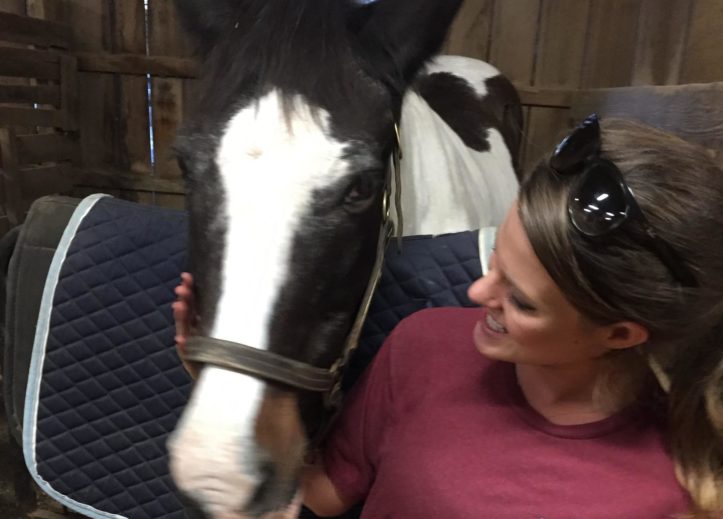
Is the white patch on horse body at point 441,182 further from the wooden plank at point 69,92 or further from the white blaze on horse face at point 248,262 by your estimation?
the wooden plank at point 69,92

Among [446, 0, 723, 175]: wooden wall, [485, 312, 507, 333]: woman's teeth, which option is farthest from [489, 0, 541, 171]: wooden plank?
[485, 312, 507, 333]: woman's teeth

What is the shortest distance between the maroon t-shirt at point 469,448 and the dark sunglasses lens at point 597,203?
0.69 ft

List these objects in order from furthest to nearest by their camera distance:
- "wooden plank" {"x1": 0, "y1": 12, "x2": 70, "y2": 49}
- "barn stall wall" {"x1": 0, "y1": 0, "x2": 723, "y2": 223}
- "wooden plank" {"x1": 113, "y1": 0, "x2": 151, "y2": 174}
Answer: "wooden plank" {"x1": 113, "y1": 0, "x2": 151, "y2": 174}, "barn stall wall" {"x1": 0, "y1": 0, "x2": 723, "y2": 223}, "wooden plank" {"x1": 0, "y1": 12, "x2": 70, "y2": 49}

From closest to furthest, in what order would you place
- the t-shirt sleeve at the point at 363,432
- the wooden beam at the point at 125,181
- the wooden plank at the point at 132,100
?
the t-shirt sleeve at the point at 363,432
the wooden plank at the point at 132,100
the wooden beam at the point at 125,181

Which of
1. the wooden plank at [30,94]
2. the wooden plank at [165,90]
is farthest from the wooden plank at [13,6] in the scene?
the wooden plank at [165,90]

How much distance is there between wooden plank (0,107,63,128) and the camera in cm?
188

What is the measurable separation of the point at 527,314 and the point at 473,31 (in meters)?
1.78

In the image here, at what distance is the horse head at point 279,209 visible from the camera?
544 millimetres

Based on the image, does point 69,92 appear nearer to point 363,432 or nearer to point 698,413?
point 363,432

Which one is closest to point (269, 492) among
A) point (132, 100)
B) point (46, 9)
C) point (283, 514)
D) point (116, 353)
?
point (283, 514)

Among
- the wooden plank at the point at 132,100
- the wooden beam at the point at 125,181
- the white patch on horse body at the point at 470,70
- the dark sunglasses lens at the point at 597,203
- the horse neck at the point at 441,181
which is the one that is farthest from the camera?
the wooden beam at the point at 125,181

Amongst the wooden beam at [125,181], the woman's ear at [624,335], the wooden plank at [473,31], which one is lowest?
the wooden beam at [125,181]

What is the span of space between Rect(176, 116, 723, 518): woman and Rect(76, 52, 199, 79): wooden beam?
1.72 meters

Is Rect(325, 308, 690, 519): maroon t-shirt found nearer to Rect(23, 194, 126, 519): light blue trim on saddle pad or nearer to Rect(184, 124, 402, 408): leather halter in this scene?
Rect(184, 124, 402, 408): leather halter
